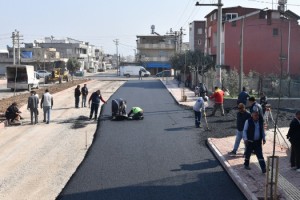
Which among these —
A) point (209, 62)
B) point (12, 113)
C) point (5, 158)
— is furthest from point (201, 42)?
point (5, 158)

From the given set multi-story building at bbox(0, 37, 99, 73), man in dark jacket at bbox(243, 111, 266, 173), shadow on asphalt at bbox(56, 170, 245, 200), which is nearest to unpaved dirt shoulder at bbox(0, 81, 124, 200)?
shadow on asphalt at bbox(56, 170, 245, 200)

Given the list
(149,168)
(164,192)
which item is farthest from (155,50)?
(164,192)

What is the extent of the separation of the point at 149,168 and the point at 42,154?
13.6 feet

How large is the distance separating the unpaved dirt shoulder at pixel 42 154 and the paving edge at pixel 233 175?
3830 mm

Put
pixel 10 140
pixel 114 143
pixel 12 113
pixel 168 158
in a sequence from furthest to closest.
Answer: pixel 12 113
pixel 10 140
pixel 114 143
pixel 168 158

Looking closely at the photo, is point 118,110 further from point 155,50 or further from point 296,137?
point 155,50

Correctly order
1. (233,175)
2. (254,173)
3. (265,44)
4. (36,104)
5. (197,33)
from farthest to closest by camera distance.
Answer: (197,33), (265,44), (36,104), (254,173), (233,175)

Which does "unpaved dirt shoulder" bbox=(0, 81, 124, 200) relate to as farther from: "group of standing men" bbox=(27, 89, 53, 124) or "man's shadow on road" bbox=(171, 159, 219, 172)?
"man's shadow on road" bbox=(171, 159, 219, 172)

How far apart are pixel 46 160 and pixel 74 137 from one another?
3886mm

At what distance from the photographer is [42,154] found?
14.0 m

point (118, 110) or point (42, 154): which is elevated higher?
point (118, 110)

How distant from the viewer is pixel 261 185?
951 centimetres

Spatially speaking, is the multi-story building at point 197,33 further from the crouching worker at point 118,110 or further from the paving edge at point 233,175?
the paving edge at point 233,175

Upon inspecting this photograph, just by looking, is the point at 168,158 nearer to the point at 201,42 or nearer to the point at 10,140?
the point at 10,140
